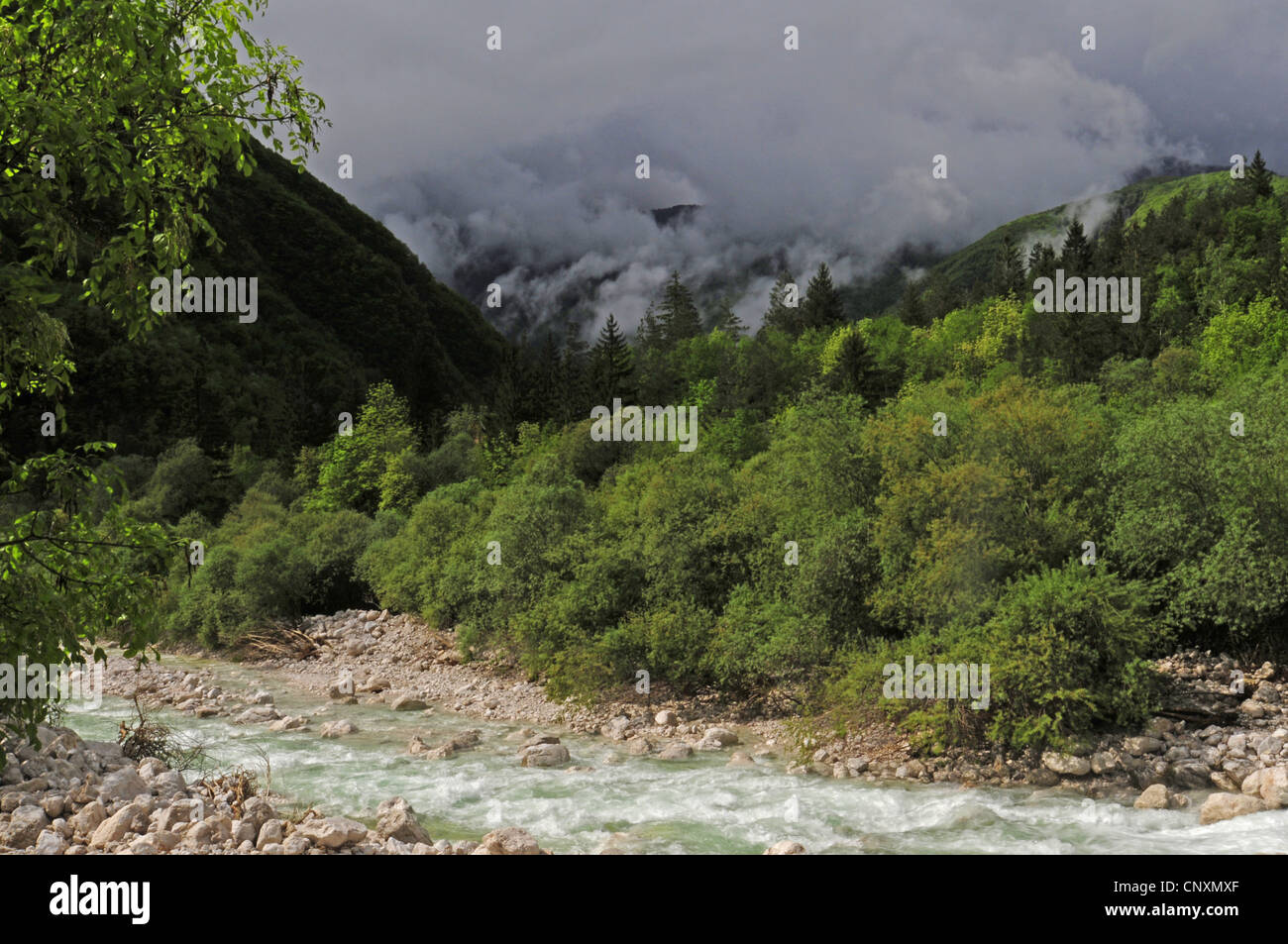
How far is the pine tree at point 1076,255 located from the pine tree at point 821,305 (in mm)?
22924

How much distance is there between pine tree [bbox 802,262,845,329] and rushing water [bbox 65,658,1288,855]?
266 ft

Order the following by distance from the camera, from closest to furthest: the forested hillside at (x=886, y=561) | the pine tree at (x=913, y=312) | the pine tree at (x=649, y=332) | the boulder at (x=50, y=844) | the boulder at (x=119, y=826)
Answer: the boulder at (x=50, y=844), the boulder at (x=119, y=826), the forested hillside at (x=886, y=561), the pine tree at (x=649, y=332), the pine tree at (x=913, y=312)

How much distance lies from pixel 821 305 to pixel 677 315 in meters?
16.7

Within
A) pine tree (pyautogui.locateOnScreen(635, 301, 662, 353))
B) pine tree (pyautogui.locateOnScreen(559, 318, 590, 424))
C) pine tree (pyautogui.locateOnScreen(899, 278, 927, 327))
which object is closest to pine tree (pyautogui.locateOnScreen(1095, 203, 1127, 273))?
pine tree (pyautogui.locateOnScreen(899, 278, 927, 327))

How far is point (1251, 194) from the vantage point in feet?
293

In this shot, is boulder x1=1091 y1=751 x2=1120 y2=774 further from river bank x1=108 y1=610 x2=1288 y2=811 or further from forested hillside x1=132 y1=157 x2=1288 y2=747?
forested hillside x1=132 y1=157 x2=1288 y2=747

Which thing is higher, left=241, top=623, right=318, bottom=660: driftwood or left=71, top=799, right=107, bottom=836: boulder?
left=71, top=799, right=107, bottom=836: boulder

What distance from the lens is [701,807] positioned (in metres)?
14.6

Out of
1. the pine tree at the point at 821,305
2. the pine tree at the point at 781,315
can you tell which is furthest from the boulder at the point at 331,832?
the pine tree at the point at 781,315

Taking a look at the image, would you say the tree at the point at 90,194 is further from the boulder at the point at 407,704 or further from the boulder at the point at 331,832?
the boulder at the point at 407,704

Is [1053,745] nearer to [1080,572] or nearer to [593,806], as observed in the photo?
[1080,572]

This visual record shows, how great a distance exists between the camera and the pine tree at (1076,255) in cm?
8406

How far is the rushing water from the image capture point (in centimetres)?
1252

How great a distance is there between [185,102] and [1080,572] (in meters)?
17.6
